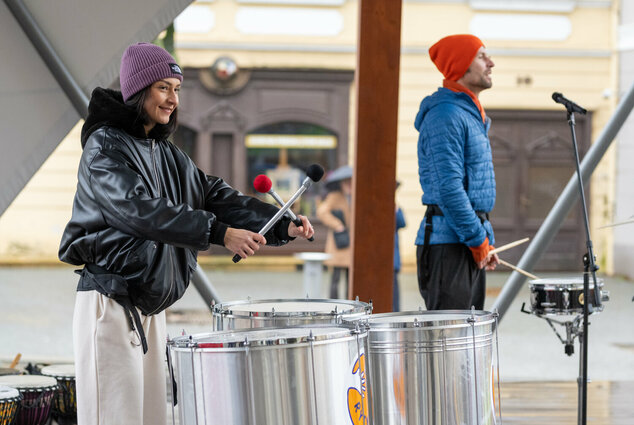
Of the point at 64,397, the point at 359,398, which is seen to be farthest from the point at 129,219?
the point at 64,397

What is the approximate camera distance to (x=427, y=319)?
2.94m

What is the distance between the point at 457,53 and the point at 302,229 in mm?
1439

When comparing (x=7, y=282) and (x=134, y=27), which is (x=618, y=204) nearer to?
(x=7, y=282)

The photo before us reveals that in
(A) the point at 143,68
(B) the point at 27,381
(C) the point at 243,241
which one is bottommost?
(B) the point at 27,381

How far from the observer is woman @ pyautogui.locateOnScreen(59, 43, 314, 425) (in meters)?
2.49

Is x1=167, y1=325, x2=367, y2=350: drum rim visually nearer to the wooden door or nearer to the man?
the man

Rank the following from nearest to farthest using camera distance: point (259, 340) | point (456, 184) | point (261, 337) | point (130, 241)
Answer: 1. point (259, 340)
2. point (261, 337)
3. point (130, 241)
4. point (456, 184)

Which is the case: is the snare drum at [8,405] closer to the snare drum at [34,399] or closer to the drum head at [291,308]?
the snare drum at [34,399]

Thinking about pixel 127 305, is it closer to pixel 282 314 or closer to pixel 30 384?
pixel 282 314

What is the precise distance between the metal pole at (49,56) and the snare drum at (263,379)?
279 cm

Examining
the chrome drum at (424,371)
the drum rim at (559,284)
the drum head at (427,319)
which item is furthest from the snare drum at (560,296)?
the chrome drum at (424,371)

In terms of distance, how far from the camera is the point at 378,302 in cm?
442

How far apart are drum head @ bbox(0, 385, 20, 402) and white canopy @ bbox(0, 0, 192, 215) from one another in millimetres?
1286

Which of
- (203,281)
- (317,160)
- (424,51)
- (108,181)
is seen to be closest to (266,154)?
(317,160)
